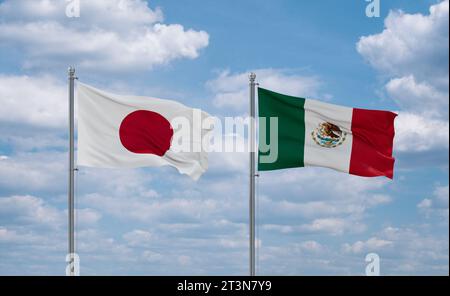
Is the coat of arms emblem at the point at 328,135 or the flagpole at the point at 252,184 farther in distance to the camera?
the coat of arms emblem at the point at 328,135

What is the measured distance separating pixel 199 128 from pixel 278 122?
102 inches

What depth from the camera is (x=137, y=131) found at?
2445 centimetres

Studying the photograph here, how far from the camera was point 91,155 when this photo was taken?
24.0 meters

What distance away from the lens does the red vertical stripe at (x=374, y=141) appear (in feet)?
84.1

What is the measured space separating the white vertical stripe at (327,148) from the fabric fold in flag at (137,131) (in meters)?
3.44

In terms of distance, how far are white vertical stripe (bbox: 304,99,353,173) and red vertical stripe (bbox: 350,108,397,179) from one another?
244 millimetres

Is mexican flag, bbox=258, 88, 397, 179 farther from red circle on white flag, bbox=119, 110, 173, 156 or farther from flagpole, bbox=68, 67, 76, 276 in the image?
flagpole, bbox=68, 67, 76, 276

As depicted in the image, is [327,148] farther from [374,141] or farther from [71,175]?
[71,175]

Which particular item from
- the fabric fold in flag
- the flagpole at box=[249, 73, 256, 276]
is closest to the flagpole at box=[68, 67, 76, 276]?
the fabric fold in flag

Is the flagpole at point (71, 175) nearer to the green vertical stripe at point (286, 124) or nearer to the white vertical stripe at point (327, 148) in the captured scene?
the green vertical stripe at point (286, 124)

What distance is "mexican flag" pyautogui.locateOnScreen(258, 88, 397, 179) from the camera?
2486 cm

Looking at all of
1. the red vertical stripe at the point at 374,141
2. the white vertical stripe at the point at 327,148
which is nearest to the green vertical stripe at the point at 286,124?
the white vertical stripe at the point at 327,148
